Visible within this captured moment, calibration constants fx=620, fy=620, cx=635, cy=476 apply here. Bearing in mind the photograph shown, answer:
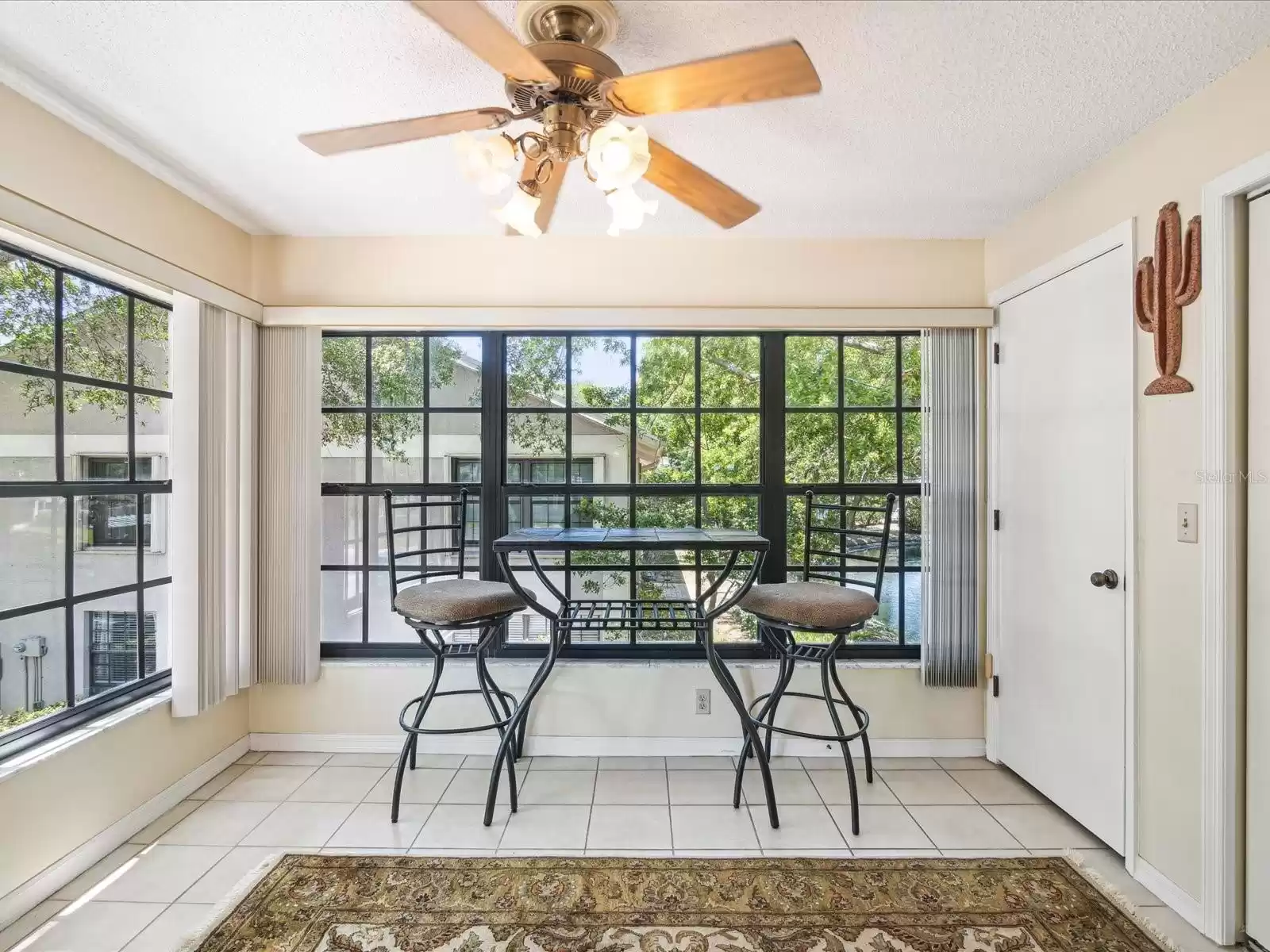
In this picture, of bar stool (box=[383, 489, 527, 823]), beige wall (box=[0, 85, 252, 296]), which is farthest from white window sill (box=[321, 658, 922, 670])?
beige wall (box=[0, 85, 252, 296])

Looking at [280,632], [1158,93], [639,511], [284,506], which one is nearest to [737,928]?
[639,511]

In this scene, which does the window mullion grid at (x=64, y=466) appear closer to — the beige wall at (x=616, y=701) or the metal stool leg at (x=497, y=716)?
the beige wall at (x=616, y=701)

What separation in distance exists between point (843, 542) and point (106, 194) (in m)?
2.98

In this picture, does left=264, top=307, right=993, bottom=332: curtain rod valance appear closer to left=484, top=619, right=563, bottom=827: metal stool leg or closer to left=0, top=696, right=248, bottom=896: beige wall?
left=484, top=619, right=563, bottom=827: metal stool leg

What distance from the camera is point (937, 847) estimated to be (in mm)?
2143

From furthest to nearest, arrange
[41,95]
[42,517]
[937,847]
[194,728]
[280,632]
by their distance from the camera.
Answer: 1. [280,632]
2. [194,728]
3. [937,847]
4. [42,517]
5. [41,95]

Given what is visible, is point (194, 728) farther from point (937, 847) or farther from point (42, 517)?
point (937, 847)

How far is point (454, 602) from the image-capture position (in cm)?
227

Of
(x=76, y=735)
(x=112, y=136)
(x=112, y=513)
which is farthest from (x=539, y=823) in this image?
(x=112, y=136)

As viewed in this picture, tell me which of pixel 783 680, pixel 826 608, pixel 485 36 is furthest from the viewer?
pixel 783 680

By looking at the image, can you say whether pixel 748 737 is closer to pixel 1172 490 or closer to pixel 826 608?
pixel 826 608

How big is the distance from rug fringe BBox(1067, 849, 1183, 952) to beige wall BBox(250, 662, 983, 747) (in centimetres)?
77

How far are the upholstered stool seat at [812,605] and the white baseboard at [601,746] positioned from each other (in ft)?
2.79

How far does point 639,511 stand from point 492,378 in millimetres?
923
